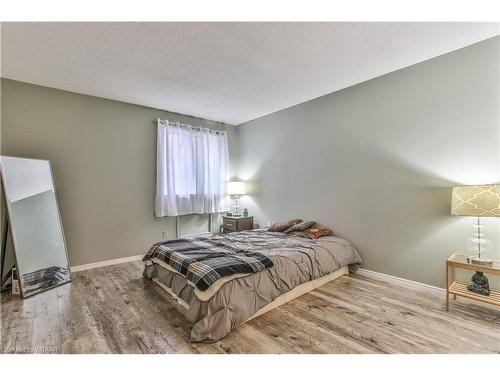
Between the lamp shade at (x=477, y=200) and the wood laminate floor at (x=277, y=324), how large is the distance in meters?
0.96

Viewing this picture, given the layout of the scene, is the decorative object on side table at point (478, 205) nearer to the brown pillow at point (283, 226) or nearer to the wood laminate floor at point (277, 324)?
the wood laminate floor at point (277, 324)

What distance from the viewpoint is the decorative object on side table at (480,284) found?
2.18 metres

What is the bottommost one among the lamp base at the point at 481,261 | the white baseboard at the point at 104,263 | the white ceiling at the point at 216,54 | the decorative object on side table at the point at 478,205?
the white baseboard at the point at 104,263

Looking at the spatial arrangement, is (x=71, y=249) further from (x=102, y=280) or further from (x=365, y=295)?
(x=365, y=295)

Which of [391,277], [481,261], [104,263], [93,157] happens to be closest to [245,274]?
[391,277]

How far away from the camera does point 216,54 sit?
2482mm

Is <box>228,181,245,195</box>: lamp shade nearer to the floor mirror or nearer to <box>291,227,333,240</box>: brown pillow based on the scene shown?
<box>291,227,333,240</box>: brown pillow

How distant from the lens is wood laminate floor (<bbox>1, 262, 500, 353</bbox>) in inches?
69.0

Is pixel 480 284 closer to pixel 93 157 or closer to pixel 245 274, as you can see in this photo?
pixel 245 274

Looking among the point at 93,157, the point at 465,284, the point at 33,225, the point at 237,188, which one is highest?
the point at 93,157

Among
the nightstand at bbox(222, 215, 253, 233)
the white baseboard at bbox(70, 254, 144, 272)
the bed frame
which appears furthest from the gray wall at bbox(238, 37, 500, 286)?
the white baseboard at bbox(70, 254, 144, 272)

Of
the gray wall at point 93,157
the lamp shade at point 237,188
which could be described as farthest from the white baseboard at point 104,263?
the lamp shade at point 237,188

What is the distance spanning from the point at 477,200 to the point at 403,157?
91 centimetres
